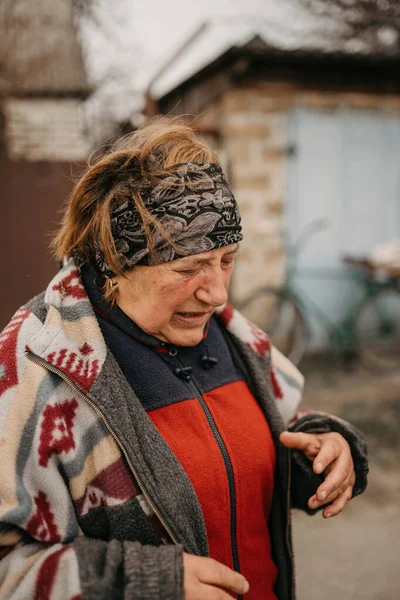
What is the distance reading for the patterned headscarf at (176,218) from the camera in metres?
1.20

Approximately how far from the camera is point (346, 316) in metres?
6.58

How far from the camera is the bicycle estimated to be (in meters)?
5.96

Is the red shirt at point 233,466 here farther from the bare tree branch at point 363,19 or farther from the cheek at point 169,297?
the bare tree branch at point 363,19

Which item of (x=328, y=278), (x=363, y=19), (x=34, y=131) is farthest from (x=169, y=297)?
(x=363, y=19)

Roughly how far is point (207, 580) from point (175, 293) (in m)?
0.61

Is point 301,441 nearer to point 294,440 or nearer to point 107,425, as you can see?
point 294,440

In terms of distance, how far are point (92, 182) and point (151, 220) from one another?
0.65 ft

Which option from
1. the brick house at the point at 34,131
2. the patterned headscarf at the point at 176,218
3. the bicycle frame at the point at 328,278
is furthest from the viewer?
→ the bicycle frame at the point at 328,278

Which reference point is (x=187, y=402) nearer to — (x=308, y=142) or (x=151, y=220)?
(x=151, y=220)

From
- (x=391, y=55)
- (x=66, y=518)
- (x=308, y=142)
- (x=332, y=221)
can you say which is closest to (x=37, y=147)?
(x=308, y=142)

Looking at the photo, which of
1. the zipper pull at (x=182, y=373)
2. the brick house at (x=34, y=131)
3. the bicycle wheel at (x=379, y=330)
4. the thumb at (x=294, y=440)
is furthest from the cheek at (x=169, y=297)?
the bicycle wheel at (x=379, y=330)

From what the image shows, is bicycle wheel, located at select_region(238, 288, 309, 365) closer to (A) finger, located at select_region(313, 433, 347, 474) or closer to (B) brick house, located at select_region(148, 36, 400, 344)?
(B) brick house, located at select_region(148, 36, 400, 344)

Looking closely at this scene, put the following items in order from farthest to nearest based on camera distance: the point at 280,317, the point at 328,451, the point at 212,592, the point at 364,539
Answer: the point at 280,317 → the point at 364,539 → the point at 328,451 → the point at 212,592

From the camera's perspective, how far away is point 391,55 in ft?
20.1
